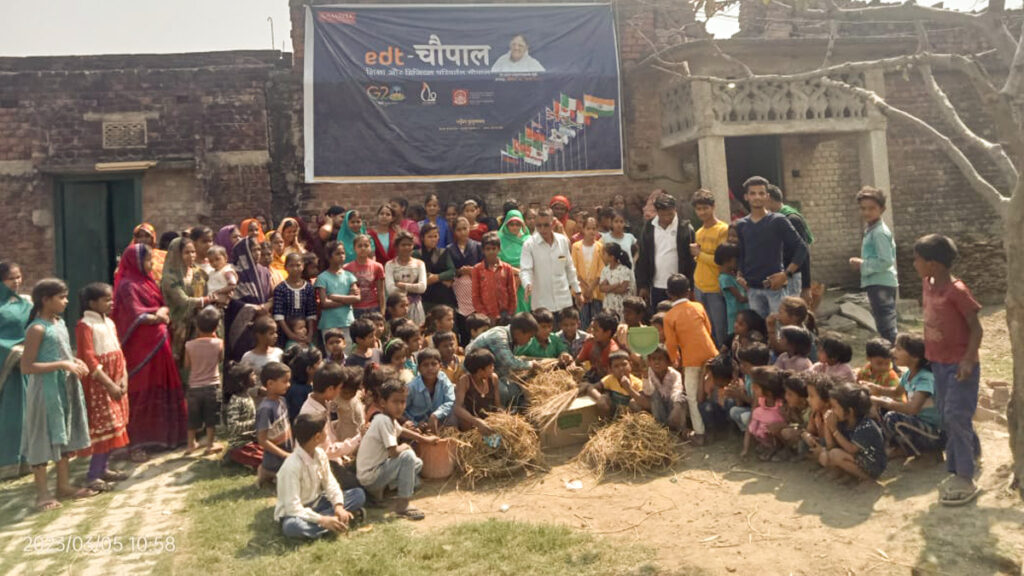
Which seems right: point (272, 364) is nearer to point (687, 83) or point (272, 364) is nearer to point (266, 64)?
point (266, 64)

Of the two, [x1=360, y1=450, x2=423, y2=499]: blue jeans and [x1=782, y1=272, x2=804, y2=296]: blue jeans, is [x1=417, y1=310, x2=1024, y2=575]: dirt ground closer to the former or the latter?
[x1=360, y1=450, x2=423, y2=499]: blue jeans

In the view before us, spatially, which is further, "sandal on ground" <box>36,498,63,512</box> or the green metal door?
the green metal door

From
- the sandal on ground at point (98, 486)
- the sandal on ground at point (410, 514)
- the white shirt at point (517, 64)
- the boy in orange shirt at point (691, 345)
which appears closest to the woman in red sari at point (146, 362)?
the sandal on ground at point (98, 486)

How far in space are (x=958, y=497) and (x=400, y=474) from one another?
3108mm

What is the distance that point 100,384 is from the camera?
5.30 m

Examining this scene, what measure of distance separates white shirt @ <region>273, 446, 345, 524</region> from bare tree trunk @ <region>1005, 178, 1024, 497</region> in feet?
12.0

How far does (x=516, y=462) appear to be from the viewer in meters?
5.18

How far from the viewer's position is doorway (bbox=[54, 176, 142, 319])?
999 centimetres

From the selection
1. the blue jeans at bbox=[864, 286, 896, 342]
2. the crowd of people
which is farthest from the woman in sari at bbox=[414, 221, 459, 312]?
the blue jeans at bbox=[864, 286, 896, 342]

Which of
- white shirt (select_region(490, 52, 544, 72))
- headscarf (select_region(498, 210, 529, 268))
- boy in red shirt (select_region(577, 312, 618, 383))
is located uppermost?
white shirt (select_region(490, 52, 544, 72))

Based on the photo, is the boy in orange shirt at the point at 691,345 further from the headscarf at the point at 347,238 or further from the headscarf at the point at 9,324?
the headscarf at the point at 9,324

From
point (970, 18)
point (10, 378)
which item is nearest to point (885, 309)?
point (970, 18)

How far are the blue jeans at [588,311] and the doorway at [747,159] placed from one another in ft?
16.8

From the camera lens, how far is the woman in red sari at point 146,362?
6016 millimetres
